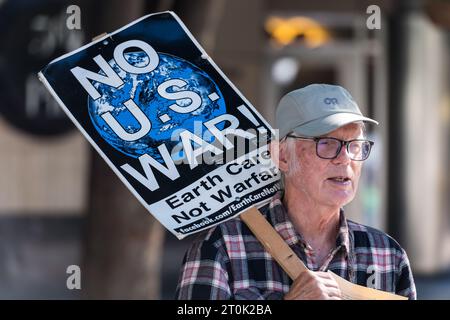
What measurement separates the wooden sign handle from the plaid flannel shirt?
0.02 m

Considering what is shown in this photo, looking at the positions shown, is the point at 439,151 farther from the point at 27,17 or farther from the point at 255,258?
the point at 255,258

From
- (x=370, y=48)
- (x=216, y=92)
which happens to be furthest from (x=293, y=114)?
(x=370, y=48)

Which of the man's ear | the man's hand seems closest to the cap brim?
the man's ear

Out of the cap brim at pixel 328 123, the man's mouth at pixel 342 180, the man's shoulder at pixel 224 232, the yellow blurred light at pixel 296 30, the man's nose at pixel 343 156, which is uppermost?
the yellow blurred light at pixel 296 30

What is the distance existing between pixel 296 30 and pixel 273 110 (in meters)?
1.02

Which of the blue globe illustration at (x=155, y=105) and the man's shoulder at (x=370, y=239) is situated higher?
the blue globe illustration at (x=155, y=105)

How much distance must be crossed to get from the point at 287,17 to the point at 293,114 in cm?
743

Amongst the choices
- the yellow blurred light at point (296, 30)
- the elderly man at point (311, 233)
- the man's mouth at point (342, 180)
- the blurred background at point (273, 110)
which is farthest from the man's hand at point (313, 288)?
the yellow blurred light at point (296, 30)

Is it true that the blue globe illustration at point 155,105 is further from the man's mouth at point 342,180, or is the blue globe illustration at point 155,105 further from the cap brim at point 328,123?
the man's mouth at point 342,180

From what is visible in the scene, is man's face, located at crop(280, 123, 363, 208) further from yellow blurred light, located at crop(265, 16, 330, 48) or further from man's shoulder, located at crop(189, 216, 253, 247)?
yellow blurred light, located at crop(265, 16, 330, 48)

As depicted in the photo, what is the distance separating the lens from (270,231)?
2.44 metres

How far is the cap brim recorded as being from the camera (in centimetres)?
241

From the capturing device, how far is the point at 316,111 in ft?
8.04

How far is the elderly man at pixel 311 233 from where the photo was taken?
7.80 feet
